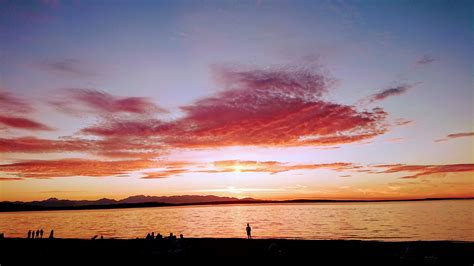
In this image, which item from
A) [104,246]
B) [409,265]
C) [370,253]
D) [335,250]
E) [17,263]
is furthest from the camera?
A: [104,246]

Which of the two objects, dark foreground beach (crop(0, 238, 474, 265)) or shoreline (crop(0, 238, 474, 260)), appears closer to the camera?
dark foreground beach (crop(0, 238, 474, 265))

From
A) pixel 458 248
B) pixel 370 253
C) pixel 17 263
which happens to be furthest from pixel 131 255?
pixel 458 248

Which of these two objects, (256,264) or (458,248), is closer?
(256,264)

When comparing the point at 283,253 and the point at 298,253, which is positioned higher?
the point at 283,253

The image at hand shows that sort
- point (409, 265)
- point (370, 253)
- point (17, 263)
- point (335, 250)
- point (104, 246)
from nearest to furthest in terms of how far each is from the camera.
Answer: point (409, 265)
point (17, 263)
point (370, 253)
point (335, 250)
point (104, 246)

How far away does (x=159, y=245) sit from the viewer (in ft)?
101

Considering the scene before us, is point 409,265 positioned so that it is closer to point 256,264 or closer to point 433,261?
point 433,261

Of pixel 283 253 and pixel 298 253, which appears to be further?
pixel 298 253

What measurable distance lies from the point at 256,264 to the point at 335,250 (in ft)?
34.7

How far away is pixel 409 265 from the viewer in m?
25.3

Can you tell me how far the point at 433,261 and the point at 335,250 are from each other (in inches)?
371

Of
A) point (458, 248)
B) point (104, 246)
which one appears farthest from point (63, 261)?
point (458, 248)

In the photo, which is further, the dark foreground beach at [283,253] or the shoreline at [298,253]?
the shoreline at [298,253]

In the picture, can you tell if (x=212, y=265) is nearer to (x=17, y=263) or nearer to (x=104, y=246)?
(x=17, y=263)
